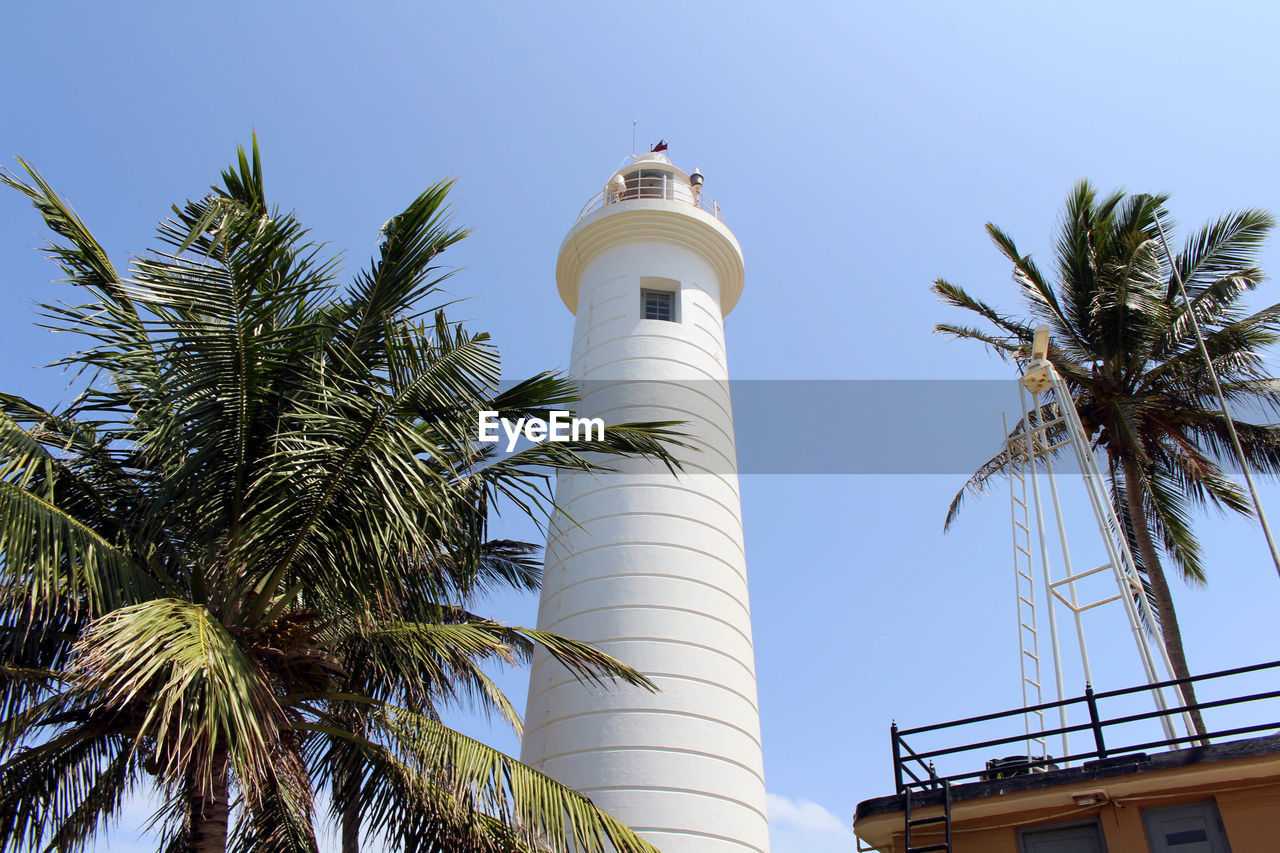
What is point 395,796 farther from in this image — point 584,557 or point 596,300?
point 596,300

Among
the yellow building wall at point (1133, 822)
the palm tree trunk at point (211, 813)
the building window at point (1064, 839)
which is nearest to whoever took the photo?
the palm tree trunk at point (211, 813)

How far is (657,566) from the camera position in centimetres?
1392

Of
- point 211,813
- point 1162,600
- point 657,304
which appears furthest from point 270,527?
point 1162,600

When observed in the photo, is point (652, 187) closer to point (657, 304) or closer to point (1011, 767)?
point (657, 304)

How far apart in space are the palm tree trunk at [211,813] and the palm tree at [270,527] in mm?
19

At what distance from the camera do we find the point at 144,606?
664 centimetres

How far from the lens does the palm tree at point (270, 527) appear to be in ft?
25.3

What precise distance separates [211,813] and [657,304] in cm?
1220

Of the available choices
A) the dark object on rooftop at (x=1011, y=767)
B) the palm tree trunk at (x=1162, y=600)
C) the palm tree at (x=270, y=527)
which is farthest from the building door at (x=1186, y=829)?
the palm tree trunk at (x=1162, y=600)

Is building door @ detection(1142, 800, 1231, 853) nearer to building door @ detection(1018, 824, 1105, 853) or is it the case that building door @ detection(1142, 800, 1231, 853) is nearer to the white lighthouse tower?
building door @ detection(1018, 824, 1105, 853)

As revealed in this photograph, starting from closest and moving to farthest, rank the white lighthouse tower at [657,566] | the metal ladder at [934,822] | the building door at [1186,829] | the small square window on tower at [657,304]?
the building door at [1186,829] < the metal ladder at [934,822] < the white lighthouse tower at [657,566] < the small square window on tower at [657,304]

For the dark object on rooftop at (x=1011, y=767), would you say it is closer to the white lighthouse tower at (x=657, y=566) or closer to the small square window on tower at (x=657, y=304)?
the white lighthouse tower at (x=657, y=566)

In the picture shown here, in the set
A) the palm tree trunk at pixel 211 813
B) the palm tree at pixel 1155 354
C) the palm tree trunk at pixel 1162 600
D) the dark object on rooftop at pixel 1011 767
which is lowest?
the palm tree trunk at pixel 211 813

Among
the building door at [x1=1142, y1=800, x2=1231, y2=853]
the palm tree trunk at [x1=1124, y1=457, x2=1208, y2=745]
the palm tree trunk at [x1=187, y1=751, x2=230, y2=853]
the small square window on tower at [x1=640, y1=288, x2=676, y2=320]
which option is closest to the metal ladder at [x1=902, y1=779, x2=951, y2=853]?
the building door at [x1=1142, y1=800, x2=1231, y2=853]
